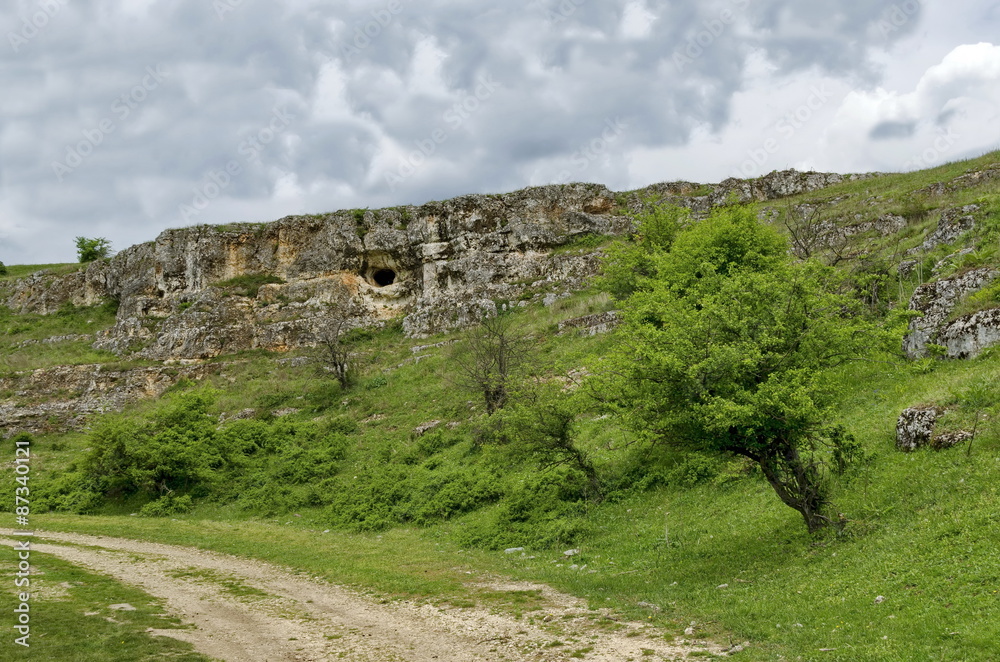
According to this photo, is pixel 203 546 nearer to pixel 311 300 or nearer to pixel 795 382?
pixel 795 382

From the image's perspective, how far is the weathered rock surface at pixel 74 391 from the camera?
142 ft

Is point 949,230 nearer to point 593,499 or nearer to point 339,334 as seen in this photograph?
point 593,499

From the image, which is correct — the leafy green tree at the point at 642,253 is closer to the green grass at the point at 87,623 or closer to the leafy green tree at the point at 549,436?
the leafy green tree at the point at 549,436

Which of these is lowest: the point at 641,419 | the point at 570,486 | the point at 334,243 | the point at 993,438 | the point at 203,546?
the point at 203,546

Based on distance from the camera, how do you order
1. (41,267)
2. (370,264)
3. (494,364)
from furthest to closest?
(41,267)
(370,264)
(494,364)

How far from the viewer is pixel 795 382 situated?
1169 centimetres

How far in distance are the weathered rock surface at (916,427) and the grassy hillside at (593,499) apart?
413 millimetres

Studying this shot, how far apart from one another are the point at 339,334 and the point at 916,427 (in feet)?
145

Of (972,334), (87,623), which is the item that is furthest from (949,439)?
(87,623)

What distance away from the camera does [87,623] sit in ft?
39.6

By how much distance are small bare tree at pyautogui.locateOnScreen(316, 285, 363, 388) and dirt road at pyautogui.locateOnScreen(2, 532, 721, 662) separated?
2416 cm

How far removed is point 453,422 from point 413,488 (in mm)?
6584

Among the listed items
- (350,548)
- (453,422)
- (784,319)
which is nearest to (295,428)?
(453,422)

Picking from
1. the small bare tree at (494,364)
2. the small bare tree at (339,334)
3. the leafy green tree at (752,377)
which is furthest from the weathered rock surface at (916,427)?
the small bare tree at (339,334)
